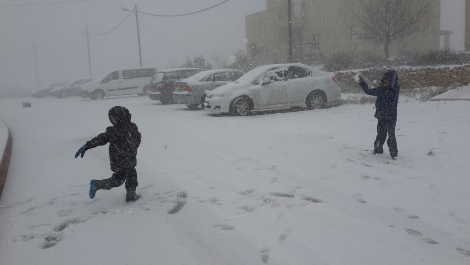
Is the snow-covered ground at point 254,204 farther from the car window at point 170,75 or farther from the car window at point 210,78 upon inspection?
the car window at point 170,75

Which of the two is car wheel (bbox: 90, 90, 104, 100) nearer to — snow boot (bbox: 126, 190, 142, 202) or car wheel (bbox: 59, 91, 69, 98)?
car wheel (bbox: 59, 91, 69, 98)

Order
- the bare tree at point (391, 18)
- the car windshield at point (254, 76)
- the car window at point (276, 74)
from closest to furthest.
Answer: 1. the car windshield at point (254, 76)
2. the car window at point (276, 74)
3. the bare tree at point (391, 18)

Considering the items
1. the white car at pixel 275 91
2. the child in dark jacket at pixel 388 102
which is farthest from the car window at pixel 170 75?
the child in dark jacket at pixel 388 102

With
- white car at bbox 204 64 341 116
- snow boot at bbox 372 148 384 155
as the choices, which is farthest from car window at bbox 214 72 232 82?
snow boot at bbox 372 148 384 155

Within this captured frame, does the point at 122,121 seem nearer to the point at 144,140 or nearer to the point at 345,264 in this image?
the point at 345,264

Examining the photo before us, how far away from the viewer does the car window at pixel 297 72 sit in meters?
12.4

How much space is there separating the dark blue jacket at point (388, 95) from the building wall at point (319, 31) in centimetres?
1896

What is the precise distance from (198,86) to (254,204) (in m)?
10.4

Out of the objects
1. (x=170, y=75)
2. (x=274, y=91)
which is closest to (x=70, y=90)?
(x=170, y=75)

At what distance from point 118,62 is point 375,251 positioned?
10747 cm

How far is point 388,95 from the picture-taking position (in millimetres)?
5902

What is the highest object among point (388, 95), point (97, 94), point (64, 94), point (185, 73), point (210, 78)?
point (185, 73)

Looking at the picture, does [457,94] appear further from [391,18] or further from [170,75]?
[170,75]

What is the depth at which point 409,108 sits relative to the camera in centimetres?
1159
